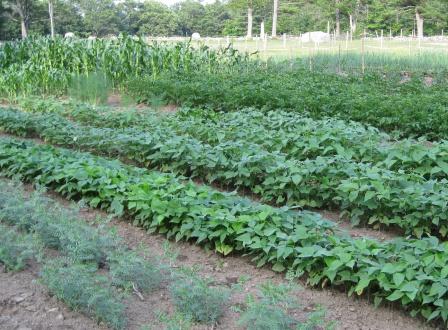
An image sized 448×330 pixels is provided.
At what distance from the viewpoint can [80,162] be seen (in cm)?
579

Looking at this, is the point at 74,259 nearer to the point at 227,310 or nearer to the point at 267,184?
the point at 227,310

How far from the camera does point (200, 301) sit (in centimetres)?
342

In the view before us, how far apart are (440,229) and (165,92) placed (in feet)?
26.6

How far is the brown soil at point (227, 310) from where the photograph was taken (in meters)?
3.40

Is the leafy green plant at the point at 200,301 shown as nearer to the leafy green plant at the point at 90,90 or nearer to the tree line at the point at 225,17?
the leafy green plant at the point at 90,90

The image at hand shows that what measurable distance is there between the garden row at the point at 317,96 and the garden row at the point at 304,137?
0.52 m

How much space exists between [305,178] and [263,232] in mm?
1352

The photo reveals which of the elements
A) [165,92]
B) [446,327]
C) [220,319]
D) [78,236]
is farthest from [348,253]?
[165,92]

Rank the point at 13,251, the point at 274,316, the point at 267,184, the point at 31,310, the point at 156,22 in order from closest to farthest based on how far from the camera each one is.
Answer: the point at 274,316
the point at 31,310
the point at 13,251
the point at 267,184
the point at 156,22

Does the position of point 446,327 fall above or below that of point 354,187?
below

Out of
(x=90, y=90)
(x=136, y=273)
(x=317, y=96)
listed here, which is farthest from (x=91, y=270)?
(x=90, y=90)

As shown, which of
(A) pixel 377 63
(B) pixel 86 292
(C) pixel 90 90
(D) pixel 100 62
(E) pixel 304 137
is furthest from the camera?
(A) pixel 377 63

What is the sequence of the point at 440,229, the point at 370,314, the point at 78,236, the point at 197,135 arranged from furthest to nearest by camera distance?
1. the point at 197,135
2. the point at 440,229
3. the point at 78,236
4. the point at 370,314

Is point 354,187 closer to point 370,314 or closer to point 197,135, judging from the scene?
point 370,314
